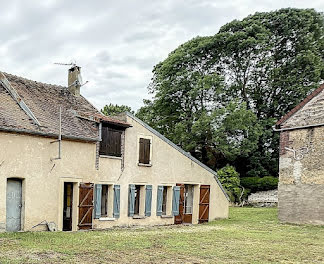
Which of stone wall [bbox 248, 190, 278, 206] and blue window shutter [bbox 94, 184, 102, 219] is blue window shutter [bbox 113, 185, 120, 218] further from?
stone wall [bbox 248, 190, 278, 206]

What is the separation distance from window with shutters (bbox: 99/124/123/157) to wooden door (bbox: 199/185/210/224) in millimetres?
5304

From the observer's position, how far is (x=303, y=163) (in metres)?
19.1

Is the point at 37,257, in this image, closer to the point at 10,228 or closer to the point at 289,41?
the point at 10,228

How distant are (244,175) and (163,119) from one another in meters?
8.64

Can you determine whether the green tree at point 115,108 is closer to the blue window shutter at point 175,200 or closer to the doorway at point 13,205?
the blue window shutter at point 175,200

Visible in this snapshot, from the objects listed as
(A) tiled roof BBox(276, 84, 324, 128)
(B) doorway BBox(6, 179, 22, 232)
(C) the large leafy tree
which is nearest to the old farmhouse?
(B) doorway BBox(6, 179, 22, 232)

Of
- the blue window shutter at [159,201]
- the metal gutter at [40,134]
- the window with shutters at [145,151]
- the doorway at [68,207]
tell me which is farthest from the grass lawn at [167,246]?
the metal gutter at [40,134]

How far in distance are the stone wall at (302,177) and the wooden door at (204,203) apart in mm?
3684

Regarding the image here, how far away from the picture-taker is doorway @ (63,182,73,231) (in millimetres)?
15820

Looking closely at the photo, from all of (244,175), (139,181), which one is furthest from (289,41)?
(139,181)

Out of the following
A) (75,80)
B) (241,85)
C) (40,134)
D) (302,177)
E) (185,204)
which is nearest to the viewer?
(40,134)

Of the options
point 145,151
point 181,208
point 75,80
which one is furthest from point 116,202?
point 75,80

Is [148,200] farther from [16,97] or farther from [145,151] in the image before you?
[16,97]

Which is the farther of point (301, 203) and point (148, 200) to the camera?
point (301, 203)
